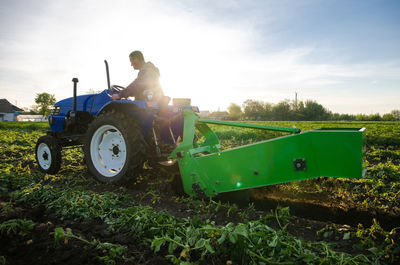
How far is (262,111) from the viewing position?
66.9 m

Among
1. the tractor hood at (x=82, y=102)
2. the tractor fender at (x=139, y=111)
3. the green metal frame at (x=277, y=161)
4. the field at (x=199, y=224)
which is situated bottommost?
→ the field at (x=199, y=224)

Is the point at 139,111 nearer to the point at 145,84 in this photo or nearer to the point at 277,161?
the point at 145,84

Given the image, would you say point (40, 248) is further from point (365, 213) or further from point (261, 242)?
point (365, 213)

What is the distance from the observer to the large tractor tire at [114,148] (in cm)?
339

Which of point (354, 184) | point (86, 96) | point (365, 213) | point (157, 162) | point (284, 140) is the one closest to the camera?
point (284, 140)

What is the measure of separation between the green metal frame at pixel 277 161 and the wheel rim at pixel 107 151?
103cm

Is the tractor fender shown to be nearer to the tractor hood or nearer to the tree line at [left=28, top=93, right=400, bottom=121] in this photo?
the tractor hood

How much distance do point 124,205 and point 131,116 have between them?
120 centimetres

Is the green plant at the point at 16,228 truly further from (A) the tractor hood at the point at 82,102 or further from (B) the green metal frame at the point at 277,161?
(A) the tractor hood at the point at 82,102

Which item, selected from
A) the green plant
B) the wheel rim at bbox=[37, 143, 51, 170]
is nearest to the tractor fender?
the green plant

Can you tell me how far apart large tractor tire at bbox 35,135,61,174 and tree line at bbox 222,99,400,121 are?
175ft

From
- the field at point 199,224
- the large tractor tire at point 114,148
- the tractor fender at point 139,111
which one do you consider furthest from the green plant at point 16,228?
the tractor fender at point 139,111

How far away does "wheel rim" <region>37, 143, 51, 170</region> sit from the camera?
15.6 ft

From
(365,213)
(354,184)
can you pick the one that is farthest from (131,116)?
(354,184)
